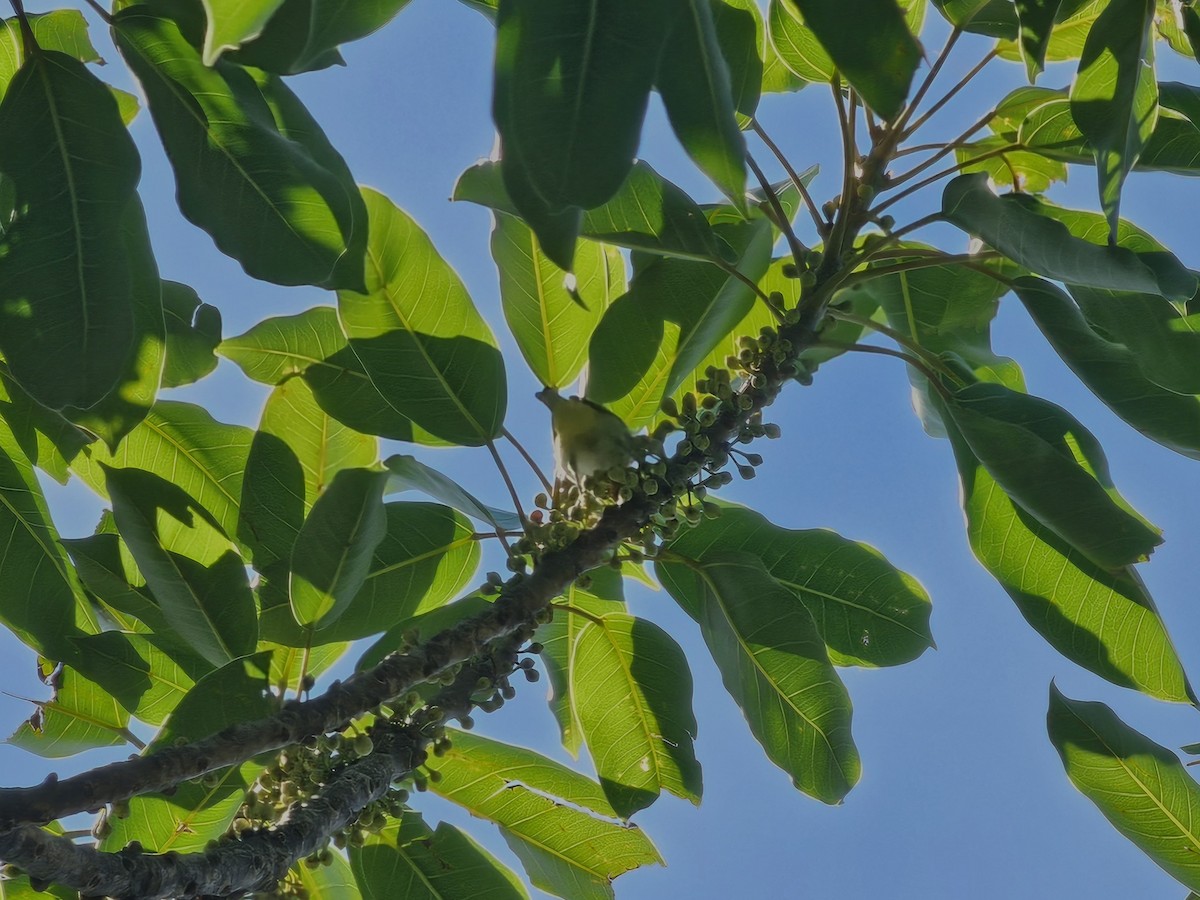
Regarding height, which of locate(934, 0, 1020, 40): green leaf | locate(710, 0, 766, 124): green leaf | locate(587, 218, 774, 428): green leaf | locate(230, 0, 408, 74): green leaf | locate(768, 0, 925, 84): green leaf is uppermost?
locate(768, 0, 925, 84): green leaf

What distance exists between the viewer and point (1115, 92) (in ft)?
3.62

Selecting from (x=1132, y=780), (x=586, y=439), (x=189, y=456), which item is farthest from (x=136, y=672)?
(x=1132, y=780)

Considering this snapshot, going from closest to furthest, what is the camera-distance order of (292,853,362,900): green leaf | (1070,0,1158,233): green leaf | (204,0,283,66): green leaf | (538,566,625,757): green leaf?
(204,0,283,66): green leaf < (1070,0,1158,233): green leaf < (292,853,362,900): green leaf < (538,566,625,757): green leaf

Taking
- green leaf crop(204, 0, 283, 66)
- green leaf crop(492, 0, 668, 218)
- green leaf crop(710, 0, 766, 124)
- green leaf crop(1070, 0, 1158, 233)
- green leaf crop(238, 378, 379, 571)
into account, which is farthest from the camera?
green leaf crop(238, 378, 379, 571)

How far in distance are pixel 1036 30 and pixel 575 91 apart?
0.61 m

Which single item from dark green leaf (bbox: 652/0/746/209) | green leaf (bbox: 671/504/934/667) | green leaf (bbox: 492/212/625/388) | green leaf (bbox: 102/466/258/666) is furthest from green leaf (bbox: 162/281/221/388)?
dark green leaf (bbox: 652/0/746/209)

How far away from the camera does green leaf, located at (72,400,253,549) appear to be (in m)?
1.51

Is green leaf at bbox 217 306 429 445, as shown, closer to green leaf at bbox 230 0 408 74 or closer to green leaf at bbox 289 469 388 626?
green leaf at bbox 289 469 388 626

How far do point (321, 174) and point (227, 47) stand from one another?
1.41 ft

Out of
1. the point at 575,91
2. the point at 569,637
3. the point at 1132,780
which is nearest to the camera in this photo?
the point at 575,91

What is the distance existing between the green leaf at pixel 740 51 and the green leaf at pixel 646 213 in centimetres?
17

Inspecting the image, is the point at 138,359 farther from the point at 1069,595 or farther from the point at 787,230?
the point at 1069,595

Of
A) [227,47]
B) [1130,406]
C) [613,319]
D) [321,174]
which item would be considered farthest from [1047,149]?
[227,47]

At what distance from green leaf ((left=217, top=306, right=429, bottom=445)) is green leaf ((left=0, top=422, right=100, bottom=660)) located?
0.37 meters
